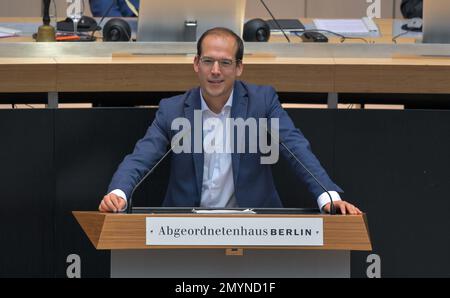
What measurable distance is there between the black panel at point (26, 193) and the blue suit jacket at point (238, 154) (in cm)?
48

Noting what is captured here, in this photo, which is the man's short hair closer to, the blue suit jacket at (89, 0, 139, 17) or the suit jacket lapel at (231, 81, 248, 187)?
the suit jacket lapel at (231, 81, 248, 187)

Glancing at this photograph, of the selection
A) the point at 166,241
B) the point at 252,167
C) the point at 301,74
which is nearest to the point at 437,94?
the point at 301,74

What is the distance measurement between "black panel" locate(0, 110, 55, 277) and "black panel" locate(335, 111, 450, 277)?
984 mm

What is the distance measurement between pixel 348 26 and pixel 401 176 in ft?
5.34

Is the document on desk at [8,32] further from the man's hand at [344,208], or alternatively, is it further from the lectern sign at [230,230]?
the lectern sign at [230,230]

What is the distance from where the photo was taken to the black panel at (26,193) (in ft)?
12.5

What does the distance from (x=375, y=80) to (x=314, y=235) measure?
4.11ft

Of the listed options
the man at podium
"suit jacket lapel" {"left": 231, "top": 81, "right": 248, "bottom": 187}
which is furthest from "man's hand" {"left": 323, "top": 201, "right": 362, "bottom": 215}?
"suit jacket lapel" {"left": 231, "top": 81, "right": 248, "bottom": 187}

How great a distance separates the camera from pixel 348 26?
5.39m

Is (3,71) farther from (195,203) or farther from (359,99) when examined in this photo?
(359,99)

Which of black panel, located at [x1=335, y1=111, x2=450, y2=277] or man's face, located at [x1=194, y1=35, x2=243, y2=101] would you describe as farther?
black panel, located at [x1=335, y1=111, x2=450, y2=277]

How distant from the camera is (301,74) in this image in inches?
154

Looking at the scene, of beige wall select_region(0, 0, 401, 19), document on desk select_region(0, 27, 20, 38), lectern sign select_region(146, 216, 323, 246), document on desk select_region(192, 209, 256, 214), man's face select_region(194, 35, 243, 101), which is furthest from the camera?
beige wall select_region(0, 0, 401, 19)

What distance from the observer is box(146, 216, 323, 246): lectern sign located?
9.04ft
